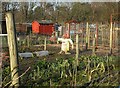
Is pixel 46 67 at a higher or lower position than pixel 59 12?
lower

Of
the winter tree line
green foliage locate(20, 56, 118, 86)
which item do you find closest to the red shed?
the winter tree line

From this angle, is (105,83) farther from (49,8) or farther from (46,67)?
(49,8)

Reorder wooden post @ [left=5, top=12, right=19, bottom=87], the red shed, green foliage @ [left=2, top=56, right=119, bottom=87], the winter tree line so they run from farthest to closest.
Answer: the red shed, the winter tree line, green foliage @ [left=2, top=56, right=119, bottom=87], wooden post @ [left=5, top=12, right=19, bottom=87]

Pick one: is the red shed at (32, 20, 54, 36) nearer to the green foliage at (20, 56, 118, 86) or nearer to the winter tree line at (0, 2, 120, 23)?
the winter tree line at (0, 2, 120, 23)

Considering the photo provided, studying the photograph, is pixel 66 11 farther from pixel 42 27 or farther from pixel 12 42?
pixel 12 42

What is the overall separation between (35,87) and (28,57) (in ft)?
12.1

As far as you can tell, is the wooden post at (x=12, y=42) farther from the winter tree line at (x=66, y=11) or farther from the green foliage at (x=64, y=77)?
the winter tree line at (x=66, y=11)

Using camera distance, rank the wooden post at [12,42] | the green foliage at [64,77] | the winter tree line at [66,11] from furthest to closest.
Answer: the winter tree line at [66,11], the green foliage at [64,77], the wooden post at [12,42]

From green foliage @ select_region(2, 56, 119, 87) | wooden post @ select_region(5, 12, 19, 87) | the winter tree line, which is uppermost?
the winter tree line

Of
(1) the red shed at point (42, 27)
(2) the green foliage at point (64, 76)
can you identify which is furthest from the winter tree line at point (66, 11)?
(2) the green foliage at point (64, 76)

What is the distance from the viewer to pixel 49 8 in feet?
73.4

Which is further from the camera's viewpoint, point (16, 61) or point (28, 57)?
point (28, 57)

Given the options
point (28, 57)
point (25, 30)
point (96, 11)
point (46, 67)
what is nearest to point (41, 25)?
point (25, 30)

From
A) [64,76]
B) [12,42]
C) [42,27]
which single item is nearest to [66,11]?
[42,27]
